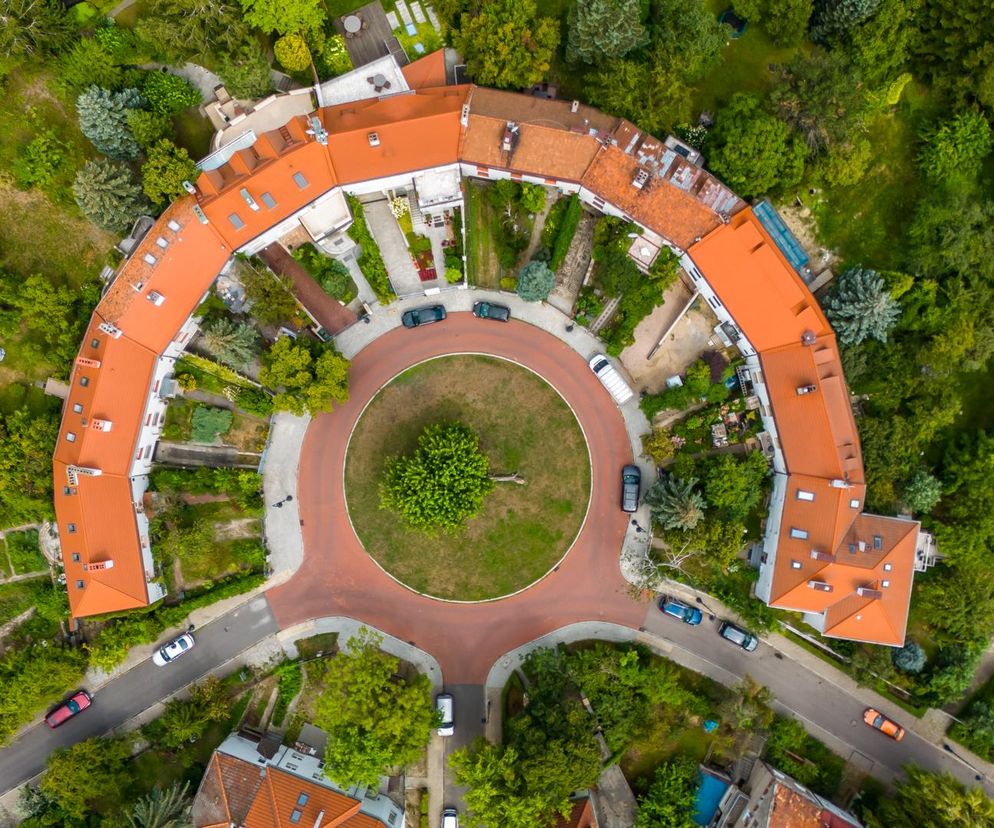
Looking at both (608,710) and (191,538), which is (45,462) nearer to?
(191,538)

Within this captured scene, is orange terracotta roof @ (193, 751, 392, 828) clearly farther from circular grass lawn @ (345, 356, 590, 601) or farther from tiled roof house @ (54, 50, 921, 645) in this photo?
circular grass lawn @ (345, 356, 590, 601)

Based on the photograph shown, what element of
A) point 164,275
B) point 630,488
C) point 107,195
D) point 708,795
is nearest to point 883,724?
point 708,795

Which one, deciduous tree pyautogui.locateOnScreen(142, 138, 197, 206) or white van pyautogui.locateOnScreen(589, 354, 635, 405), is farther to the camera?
white van pyautogui.locateOnScreen(589, 354, 635, 405)

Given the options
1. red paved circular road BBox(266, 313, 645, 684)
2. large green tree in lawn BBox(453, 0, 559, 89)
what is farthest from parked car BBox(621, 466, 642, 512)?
large green tree in lawn BBox(453, 0, 559, 89)

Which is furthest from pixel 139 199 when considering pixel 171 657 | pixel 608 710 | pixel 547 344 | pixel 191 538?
pixel 608 710

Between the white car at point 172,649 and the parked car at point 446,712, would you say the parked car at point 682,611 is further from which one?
the white car at point 172,649
